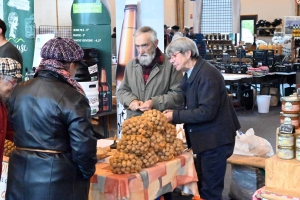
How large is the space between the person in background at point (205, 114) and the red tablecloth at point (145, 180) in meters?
0.12

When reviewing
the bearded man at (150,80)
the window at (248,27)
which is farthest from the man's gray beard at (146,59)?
the window at (248,27)

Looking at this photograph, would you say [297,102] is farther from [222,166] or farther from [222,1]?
[222,1]

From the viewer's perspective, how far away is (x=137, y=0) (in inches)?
184

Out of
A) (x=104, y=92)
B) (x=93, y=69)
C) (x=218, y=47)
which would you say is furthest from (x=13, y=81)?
(x=218, y=47)

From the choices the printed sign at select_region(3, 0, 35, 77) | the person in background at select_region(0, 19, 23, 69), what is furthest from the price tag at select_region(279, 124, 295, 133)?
the printed sign at select_region(3, 0, 35, 77)

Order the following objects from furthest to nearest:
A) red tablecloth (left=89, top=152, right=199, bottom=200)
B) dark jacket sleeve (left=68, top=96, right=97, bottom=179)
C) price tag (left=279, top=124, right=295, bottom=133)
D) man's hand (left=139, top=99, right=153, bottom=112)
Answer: man's hand (left=139, top=99, right=153, bottom=112) < red tablecloth (left=89, top=152, right=199, bottom=200) < price tag (left=279, top=124, right=295, bottom=133) < dark jacket sleeve (left=68, top=96, right=97, bottom=179)

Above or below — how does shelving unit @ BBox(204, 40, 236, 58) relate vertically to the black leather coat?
above

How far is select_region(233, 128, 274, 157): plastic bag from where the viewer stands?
13.6 ft

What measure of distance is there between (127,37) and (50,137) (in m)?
2.76

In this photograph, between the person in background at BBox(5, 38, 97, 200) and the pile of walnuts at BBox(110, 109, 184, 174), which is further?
the pile of walnuts at BBox(110, 109, 184, 174)

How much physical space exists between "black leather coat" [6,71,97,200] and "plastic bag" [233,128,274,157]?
7.34 ft

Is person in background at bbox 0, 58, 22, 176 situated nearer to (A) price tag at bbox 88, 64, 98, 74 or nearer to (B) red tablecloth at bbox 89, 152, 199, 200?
(B) red tablecloth at bbox 89, 152, 199, 200

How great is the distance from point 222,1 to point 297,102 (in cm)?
287

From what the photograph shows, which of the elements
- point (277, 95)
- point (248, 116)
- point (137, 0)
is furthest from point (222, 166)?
point (277, 95)
